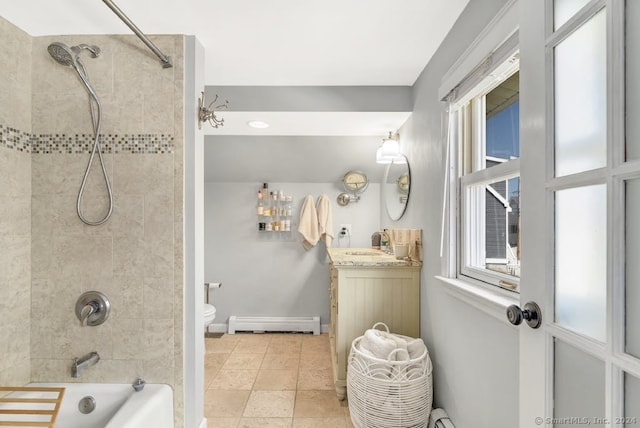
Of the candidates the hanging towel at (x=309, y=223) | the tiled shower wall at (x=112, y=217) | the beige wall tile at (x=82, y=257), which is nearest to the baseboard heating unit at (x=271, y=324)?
the hanging towel at (x=309, y=223)

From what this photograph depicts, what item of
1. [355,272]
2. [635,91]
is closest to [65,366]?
[355,272]

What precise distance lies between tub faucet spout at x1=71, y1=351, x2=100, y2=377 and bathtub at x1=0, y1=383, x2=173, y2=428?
4.3 inches

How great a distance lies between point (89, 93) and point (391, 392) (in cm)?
228

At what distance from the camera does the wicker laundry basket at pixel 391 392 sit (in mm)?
1694

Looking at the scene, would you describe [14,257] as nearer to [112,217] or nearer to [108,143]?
[112,217]

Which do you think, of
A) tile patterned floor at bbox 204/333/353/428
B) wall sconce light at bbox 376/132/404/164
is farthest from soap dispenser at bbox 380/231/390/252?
tile patterned floor at bbox 204/333/353/428

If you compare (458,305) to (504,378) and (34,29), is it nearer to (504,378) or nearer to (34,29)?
(504,378)

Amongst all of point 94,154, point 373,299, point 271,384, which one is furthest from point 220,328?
point 94,154

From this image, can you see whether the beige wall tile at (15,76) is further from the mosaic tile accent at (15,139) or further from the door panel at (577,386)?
the door panel at (577,386)

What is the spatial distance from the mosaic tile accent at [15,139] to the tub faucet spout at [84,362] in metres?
1.13

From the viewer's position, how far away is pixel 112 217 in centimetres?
170

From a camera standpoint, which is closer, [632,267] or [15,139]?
[632,267]

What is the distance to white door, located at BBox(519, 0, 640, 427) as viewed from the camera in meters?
0.63

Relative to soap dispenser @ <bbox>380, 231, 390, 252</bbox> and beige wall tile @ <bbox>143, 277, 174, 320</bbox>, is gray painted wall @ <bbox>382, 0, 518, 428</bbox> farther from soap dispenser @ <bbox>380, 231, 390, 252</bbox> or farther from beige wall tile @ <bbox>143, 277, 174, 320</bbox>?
beige wall tile @ <bbox>143, 277, 174, 320</bbox>
